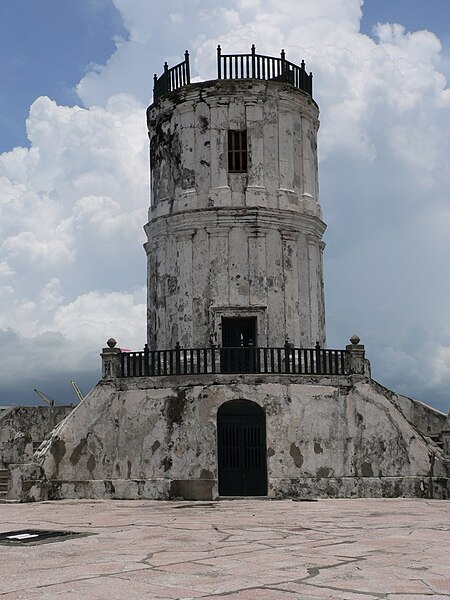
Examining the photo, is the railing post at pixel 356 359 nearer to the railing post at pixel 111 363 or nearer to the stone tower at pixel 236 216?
the stone tower at pixel 236 216

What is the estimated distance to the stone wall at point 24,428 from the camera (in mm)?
31859

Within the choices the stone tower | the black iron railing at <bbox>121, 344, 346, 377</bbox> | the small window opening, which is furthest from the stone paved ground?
the small window opening

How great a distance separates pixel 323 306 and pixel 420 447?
24.2 ft

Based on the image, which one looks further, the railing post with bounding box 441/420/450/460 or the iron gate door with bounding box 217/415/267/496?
the railing post with bounding box 441/420/450/460

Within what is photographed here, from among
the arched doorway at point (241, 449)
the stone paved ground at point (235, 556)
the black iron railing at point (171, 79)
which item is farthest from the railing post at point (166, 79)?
the stone paved ground at point (235, 556)

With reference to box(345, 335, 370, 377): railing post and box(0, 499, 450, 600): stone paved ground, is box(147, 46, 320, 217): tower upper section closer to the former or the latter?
box(345, 335, 370, 377): railing post

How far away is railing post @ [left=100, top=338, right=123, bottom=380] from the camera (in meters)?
25.9

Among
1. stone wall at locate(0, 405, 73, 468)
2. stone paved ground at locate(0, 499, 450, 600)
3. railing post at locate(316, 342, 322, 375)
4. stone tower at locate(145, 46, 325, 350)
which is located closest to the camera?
stone paved ground at locate(0, 499, 450, 600)

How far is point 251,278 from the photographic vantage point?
2855 cm

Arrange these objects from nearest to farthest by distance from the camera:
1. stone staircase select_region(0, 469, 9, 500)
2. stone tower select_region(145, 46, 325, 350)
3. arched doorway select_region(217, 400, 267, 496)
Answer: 1. arched doorway select_region(217, 400, 267, 496)
2. stone staircase select_region(0, 469, 9, 500)
3. stone tower select_region(145, 46, 325, 350)

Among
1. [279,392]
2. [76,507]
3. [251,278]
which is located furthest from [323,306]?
[76,507]

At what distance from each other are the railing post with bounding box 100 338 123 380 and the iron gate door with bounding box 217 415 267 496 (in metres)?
3.57

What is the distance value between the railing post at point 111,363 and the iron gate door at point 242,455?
357 cm

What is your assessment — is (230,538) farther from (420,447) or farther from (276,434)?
(420,447)
